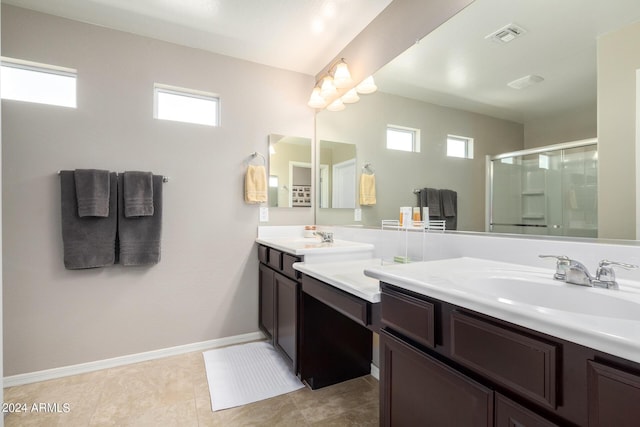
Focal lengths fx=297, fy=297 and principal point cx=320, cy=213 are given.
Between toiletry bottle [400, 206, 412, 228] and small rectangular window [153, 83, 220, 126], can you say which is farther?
small rectangular window [153, 83, 220, 126]

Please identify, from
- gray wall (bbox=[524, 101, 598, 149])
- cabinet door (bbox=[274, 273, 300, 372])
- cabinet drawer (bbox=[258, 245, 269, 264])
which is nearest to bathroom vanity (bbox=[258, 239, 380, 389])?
cabinet door (bbox=[274, 273, 300, 372])

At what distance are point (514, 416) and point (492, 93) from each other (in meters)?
1.22

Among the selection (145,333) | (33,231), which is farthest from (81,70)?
(145,333)

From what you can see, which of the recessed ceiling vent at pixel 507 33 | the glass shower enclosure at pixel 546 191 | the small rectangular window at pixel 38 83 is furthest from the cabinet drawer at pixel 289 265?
the small rectangular window at pixel 38 83

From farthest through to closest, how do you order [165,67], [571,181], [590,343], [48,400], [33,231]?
1. [165,67]
2. [33,231]
3. [48,400]
4. [571,181]
5. [590,343]

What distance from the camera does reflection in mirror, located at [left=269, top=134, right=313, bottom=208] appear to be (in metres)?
2.67

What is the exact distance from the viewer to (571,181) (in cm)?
105

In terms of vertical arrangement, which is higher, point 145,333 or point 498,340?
point 498,340

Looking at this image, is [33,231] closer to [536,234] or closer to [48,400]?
[48,400]

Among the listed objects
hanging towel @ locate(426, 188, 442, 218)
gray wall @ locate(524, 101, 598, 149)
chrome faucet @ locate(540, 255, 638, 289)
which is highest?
gray wall @ locate(524, 101, 598, 149)

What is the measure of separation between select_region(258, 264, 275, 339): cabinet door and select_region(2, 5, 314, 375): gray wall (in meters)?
0.09

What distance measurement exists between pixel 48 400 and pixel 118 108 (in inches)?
75.5

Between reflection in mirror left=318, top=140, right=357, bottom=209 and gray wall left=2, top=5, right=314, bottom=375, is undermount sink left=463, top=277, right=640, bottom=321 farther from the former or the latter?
gray wall left=2, top=5, right=314, bottom=375

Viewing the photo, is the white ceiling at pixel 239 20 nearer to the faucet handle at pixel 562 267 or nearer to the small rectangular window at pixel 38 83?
the small rectangular window at pixel 38 83
